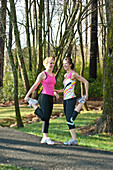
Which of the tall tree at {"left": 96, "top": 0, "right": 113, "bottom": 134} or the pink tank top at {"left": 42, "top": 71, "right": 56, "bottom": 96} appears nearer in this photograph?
the pink tank top at {"left": 42, "top": 71, "right": 56, "bottom": 96}

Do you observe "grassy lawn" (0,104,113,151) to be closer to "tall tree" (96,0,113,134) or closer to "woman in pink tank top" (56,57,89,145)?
"tall tree" (96,0,113,134)

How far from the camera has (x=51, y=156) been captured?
4777mm

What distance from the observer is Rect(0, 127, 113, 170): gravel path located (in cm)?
423

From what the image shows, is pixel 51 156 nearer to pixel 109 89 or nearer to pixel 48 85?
pixel 48 85

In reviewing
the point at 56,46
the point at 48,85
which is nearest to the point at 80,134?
the point at 48,85

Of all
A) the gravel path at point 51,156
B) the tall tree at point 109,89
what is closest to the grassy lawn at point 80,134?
the tall tree at point 109,89

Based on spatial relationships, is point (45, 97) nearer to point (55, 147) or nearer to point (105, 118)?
point (55, 147)

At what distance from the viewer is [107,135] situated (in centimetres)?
733

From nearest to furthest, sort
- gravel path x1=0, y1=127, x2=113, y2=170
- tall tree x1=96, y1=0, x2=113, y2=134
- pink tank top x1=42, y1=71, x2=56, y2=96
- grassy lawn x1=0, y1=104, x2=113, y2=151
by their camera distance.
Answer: gravel path x1=0, y1=127, x2=113, y2=170 < pink tank top x1=42, y1=71, x2=56, y2=96 < grassy lawn x1=0, y1=104, x2=113, y2=151 < tall tree x1=96, y1=0, x2=113, y2=134

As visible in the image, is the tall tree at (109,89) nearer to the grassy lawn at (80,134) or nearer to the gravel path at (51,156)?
the grassy lawn at (80,134)

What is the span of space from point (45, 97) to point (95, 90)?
43.3ft

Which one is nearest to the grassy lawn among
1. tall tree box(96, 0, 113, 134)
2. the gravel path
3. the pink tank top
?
tall tree box(96, 0, 113, 134)

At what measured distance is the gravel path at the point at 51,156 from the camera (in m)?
4.23

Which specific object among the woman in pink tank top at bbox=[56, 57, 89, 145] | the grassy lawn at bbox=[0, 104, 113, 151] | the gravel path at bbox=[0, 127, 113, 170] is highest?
the woman in pink tank top at bbox=[56, 57, 89, 145]
